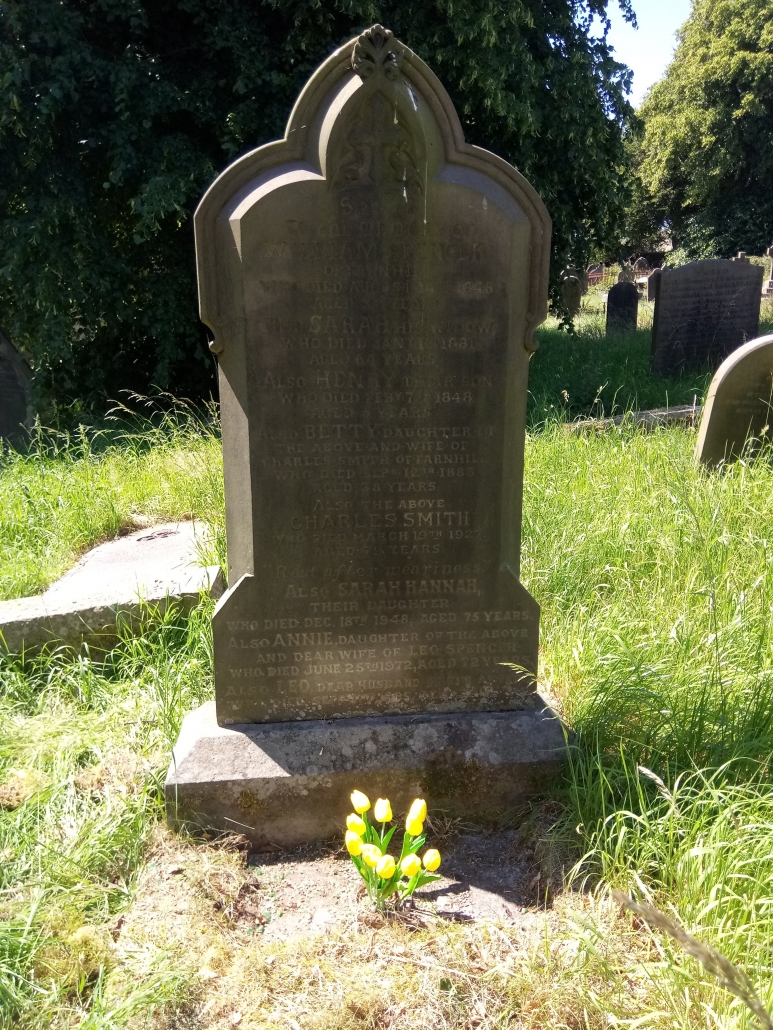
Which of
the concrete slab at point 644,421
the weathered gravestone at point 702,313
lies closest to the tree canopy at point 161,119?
the weathered gravestone at point 702,313

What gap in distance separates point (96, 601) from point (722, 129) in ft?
98.7

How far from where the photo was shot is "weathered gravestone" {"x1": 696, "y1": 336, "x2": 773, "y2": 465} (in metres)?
5.45

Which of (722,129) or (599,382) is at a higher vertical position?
(722,129)

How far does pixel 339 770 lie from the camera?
8.59ft

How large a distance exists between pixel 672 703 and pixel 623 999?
3.24 ft

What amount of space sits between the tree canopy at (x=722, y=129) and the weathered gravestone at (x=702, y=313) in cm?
1924

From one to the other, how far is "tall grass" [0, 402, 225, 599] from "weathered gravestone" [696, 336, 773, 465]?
327 centimetres

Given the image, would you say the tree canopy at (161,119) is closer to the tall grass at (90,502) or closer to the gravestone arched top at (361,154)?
the tall grass at (90,502)

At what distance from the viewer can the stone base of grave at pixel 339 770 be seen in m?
2.58

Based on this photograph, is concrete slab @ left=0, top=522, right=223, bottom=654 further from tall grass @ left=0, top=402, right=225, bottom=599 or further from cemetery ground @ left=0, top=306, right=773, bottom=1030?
tall grass @ left=0, top=402, right=225, bottom=599

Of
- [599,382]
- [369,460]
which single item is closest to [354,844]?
[369,460]

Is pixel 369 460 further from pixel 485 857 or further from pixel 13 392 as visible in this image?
pixel 13 392

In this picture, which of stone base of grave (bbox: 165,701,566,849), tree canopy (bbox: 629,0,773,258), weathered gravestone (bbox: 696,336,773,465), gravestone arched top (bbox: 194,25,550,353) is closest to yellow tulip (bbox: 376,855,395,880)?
stone base of grave (bbox: 165,701,566,849)

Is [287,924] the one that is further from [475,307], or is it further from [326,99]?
[326,99]
